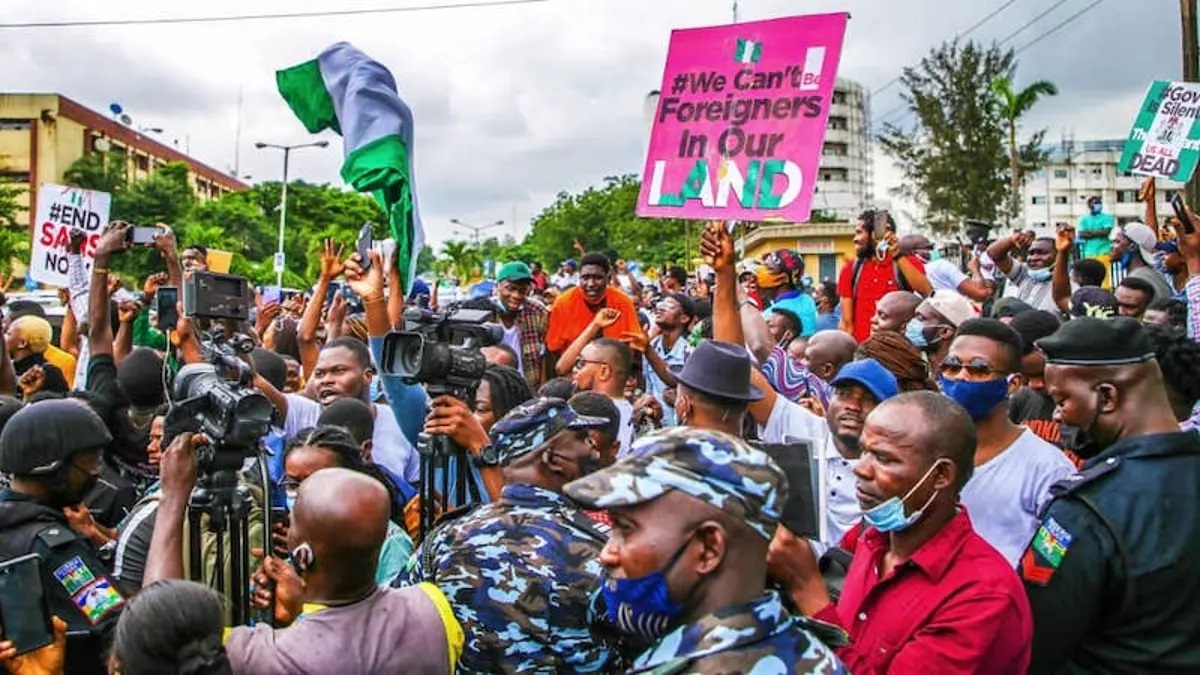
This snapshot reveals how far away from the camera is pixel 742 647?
2082 mm

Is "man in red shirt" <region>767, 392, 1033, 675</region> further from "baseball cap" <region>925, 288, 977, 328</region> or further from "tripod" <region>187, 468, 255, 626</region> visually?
"baseball cap" <region>925, 288, 977, 328</region>

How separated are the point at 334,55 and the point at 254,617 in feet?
9.09

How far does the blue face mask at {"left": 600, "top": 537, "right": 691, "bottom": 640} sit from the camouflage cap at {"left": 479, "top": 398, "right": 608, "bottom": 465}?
1.04 m

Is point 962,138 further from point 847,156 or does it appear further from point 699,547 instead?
point 847,156

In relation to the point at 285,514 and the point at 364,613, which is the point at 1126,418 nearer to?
the point at 364,613

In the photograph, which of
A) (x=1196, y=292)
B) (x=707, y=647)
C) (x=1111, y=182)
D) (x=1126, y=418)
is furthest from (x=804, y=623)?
(x=1111, y=182)

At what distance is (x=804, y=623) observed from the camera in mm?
2309

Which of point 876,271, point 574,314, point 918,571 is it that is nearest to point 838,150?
point 876,271

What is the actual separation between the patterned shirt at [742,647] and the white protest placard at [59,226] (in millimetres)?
8759

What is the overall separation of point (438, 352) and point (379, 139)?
5.54 feet

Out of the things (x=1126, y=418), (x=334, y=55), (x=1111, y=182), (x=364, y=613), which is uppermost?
(x=1111, y=182)

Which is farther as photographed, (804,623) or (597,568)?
(597,568)

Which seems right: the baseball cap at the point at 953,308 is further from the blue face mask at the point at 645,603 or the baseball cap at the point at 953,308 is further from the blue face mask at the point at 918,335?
the blue face mask at the point at 645,603

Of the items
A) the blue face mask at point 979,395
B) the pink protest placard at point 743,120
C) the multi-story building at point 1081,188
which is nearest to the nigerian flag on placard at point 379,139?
the pink protest placard at point 743,120
